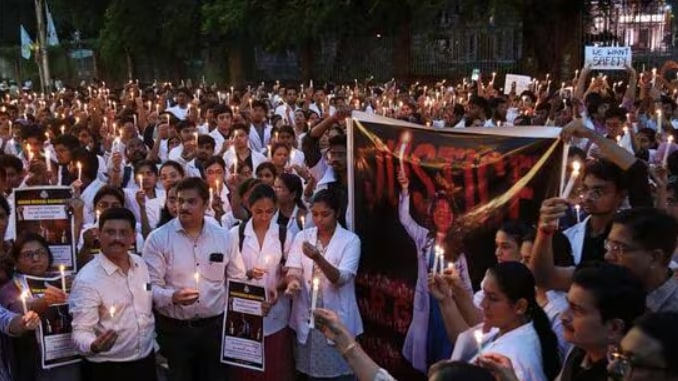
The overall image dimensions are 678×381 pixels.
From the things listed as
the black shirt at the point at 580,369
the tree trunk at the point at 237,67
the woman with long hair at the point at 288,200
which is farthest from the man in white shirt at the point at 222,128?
the tree trunk at the point at 237,67

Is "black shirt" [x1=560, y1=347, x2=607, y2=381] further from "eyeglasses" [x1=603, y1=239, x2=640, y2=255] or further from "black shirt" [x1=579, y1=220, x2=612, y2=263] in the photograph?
"black shirt" [x1=579, y1=220, x2=612, y2=263]

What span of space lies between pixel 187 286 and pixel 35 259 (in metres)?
0.85

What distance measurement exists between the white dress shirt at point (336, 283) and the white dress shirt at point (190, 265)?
38 cm

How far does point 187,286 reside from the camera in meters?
4.99

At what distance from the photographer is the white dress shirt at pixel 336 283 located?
5.08 meters

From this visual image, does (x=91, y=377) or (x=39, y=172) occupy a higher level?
(x=39, y=172)

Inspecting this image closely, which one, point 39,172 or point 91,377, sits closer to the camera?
point 91,377

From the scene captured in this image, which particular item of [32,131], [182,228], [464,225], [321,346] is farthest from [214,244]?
[32,131]

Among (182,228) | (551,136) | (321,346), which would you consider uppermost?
(551,136)

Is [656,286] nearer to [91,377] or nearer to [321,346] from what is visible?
[321,346]

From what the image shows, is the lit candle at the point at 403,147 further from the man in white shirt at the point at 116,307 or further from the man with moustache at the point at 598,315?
the man with moustache at the point at 598,315

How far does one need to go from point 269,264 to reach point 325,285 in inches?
14.8

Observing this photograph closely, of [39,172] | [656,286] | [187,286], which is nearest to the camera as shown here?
[656,286]

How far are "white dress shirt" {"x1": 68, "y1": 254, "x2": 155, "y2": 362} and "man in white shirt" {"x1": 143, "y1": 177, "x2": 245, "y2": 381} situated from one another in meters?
0.33
